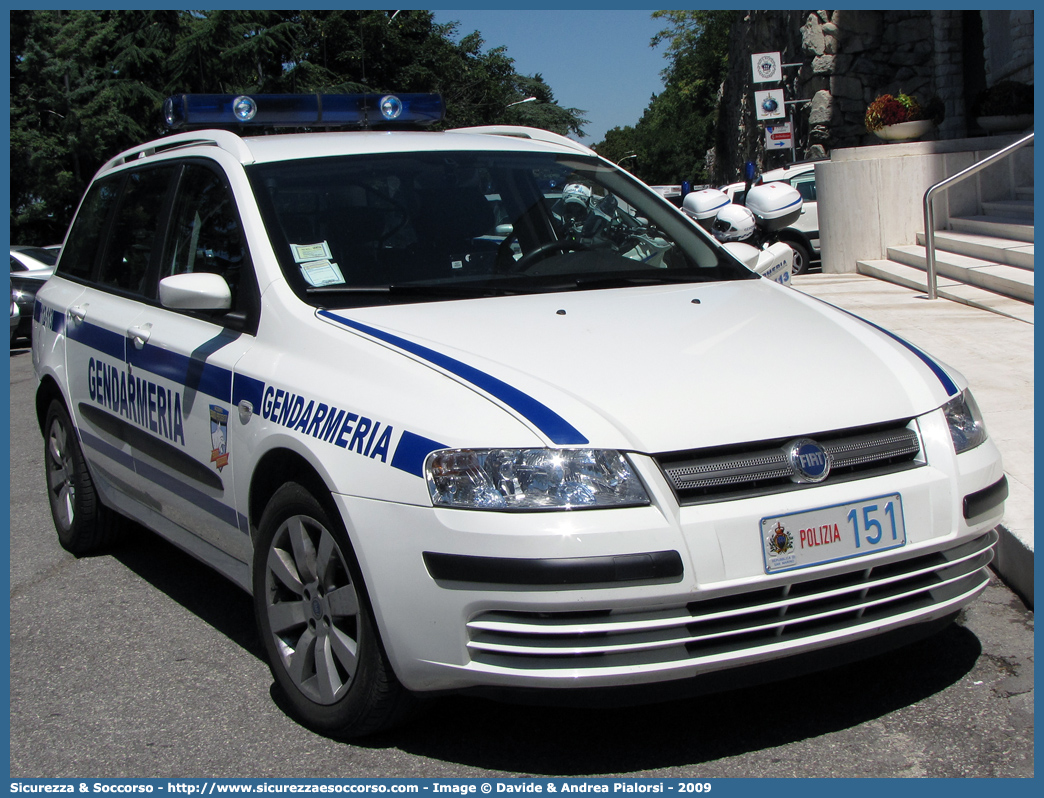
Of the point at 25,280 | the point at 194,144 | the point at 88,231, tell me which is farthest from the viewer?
the point at 25,280

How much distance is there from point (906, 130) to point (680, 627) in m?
14.2

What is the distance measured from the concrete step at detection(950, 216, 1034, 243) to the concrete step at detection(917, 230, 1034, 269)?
59 millimetres

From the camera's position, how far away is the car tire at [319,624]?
9.63 feet

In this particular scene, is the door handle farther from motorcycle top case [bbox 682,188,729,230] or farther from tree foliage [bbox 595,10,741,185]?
tree foliage [bbox 595,10,741,185]

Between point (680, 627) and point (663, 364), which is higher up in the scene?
point (663, 364)

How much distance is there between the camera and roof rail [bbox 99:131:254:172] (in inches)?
158

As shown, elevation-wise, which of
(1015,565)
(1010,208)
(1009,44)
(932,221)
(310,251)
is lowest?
(1015,565)

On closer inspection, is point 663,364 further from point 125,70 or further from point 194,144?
point 125,70

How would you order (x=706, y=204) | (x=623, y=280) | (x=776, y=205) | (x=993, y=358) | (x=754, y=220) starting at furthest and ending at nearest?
(x=776, y=205), (x=754, y=220), (x=706, y=204), (x=993, y=358), (x=623, y=280)

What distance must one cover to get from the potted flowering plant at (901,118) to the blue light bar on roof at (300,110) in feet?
38.3

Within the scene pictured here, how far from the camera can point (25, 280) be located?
51.6 ft

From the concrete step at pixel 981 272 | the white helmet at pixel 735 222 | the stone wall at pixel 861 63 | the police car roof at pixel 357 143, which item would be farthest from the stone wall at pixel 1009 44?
the police car roof at pixel 357 143

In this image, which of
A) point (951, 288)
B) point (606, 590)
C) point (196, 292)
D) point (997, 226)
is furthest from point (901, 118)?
point (606, 590)

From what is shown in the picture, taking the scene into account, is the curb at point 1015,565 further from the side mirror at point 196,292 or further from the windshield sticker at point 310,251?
the side mirror at point 196,292
